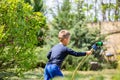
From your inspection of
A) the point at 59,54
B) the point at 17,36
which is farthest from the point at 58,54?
the point at 17,36

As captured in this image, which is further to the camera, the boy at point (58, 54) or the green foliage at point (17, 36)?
the green foliage at point (17, 36)

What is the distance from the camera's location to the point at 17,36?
1200cm

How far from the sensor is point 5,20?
11.9 meters

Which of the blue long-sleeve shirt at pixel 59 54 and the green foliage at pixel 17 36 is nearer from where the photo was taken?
the blue long-sleeve shirt at pixel 59 54

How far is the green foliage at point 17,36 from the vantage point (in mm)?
11859

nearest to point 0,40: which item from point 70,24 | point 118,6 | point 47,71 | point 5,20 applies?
point 5,20

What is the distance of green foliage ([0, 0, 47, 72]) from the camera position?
11.9 m

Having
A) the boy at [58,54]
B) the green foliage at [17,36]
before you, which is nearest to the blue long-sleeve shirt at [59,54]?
the boy at [58,54]

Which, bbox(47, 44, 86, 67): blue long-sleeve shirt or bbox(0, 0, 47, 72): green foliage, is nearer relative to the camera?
bbox(47, 44, 86, 67): blue long-sleeve shirt

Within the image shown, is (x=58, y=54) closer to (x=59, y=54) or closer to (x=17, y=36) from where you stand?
(x=59, y=54)

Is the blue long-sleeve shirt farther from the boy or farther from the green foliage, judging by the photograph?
the green foliage

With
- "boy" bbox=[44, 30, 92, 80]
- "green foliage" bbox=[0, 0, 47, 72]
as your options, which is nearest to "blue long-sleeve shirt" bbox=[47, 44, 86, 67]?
"boy" bbox=[44, 30, 92, 80]

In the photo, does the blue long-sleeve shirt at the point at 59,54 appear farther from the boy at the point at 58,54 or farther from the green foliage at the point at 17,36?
the green foliage at the point at 17,36

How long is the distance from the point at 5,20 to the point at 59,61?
4850mm
